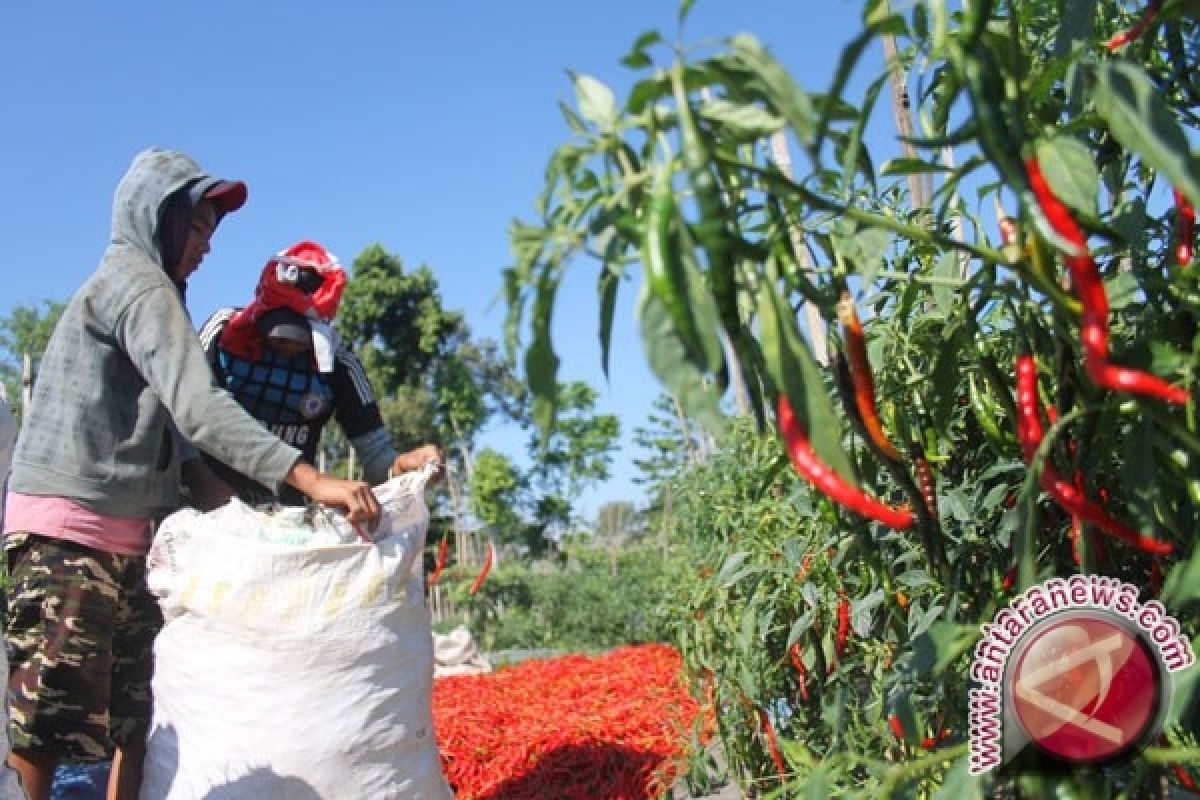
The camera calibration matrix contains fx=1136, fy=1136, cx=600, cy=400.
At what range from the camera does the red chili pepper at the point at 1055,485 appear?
867mm

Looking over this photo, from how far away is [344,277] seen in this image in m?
2.43

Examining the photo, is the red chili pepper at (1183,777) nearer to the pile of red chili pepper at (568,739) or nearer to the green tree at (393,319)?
the pile of red chili pepper at (568,739)

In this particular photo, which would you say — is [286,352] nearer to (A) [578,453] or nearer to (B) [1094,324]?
(B) [1094,324]

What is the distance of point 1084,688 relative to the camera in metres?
0.96

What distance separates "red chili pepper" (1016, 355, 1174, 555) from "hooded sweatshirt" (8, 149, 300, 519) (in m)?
1.38

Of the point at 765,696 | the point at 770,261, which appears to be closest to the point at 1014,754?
the point at 770,261

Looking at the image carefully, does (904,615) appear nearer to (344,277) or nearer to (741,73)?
(741,73)

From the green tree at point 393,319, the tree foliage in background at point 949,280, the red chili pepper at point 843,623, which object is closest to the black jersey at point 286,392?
the red chili pepper at point 843,623

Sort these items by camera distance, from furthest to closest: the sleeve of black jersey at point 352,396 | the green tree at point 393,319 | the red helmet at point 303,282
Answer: the green tree at point 393,319, the sleeve of black jersey at point 352,396, the red helmet at point 303,282

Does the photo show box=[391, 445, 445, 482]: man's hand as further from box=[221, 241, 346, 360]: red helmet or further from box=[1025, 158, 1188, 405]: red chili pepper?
box=[1025, 158, 1188, 405]: red chili pepper

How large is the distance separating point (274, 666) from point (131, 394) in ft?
2.03

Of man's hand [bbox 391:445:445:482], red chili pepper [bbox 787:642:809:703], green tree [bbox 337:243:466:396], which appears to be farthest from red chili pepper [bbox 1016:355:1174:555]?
green tree [bbox 337:243:466:396]

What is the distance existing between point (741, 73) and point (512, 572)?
1168cm

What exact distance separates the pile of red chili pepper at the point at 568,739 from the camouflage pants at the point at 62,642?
50.7 inches
